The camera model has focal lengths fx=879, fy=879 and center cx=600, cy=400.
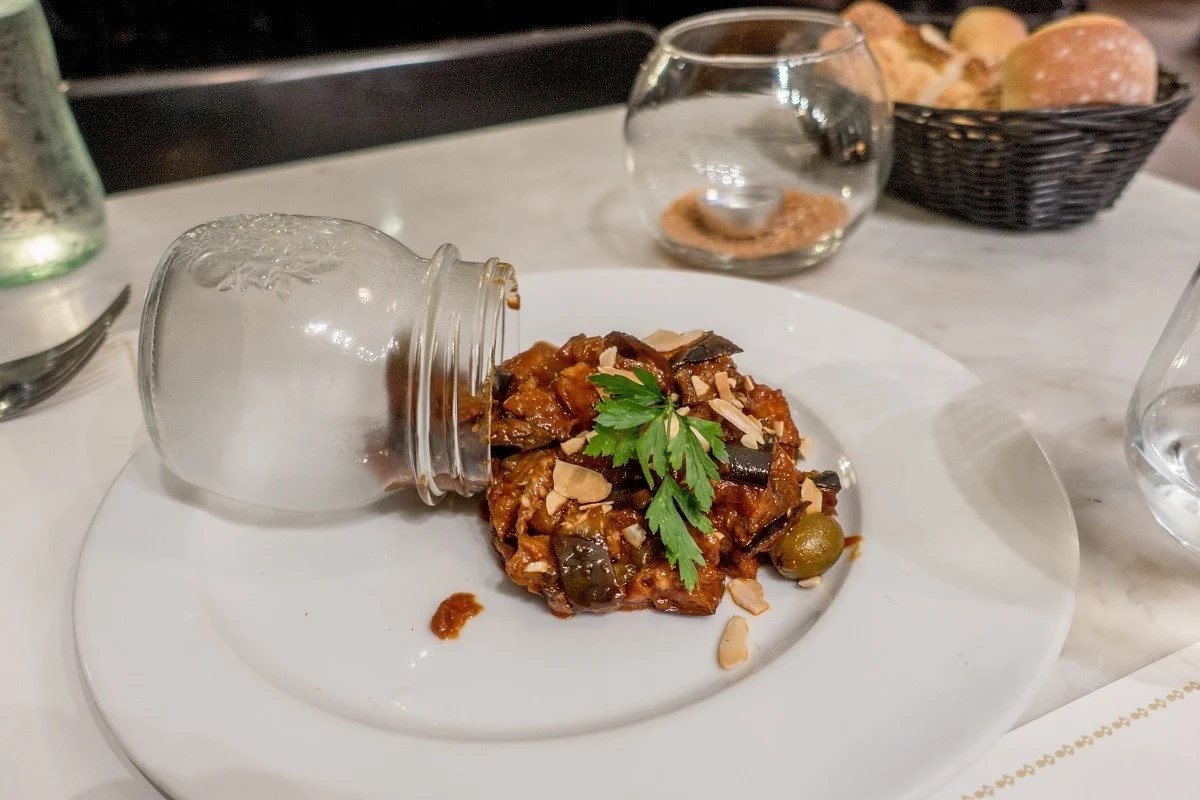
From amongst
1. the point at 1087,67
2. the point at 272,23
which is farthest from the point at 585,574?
the point at 272,23

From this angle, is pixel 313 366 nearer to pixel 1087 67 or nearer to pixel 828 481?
pixel 828 481

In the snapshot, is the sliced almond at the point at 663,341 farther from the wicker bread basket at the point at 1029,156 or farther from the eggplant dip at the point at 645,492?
the wicker bread basket at the point at 1029,156

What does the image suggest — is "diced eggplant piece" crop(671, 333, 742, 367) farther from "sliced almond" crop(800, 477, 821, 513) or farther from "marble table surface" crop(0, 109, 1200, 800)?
"marble table surface" crop(0, 109, 1200, 800)

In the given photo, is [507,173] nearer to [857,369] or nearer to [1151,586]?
[857,369]

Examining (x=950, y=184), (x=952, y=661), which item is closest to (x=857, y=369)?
(x=952, y=661)

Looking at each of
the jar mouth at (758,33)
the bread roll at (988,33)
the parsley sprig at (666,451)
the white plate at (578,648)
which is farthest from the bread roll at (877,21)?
the parsley sprig at (666,451)

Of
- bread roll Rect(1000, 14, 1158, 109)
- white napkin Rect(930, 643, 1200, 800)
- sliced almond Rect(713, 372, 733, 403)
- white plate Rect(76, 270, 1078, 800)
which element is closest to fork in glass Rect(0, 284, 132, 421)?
white plate Rect(76, 270, 1078, 800)
